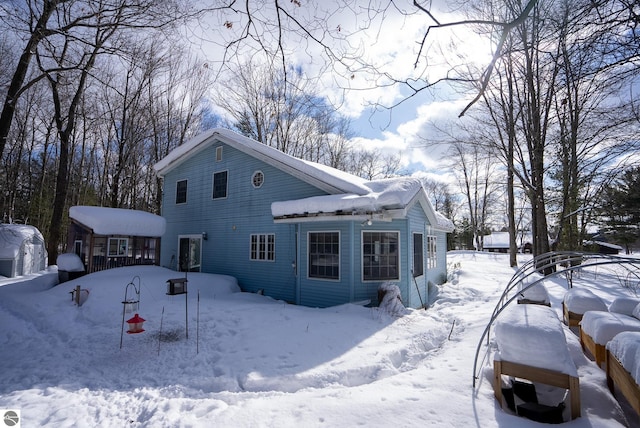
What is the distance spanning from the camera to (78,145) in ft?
76.5

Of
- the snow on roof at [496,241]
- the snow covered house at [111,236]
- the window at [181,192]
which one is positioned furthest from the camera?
the snow on roof at [496,241]

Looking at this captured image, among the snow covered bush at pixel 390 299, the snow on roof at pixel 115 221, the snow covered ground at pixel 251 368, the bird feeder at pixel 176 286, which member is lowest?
the snow covered ground at pixel 251 368

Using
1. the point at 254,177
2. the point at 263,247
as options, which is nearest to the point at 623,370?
the point at 263,247

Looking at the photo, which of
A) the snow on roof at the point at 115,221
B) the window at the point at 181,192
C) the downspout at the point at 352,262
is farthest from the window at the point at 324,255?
the snow on roof at the point at 115,221

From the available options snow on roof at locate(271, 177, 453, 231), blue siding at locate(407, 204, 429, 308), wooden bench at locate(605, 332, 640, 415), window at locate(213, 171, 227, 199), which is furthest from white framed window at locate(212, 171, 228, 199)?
wooden bench at locate(605, 332, 640, 415)

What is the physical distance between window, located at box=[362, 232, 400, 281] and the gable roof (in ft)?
3.68

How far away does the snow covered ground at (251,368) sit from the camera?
3.33 m

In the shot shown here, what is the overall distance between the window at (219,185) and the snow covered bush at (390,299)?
7188mm

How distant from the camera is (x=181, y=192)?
13984 millimetres

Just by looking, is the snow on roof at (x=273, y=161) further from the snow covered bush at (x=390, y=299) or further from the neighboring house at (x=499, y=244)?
the neighboring house at (x=499, y=244)

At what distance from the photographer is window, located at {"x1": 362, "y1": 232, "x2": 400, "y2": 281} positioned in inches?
336

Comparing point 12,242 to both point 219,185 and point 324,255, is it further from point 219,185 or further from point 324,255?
point 324,255

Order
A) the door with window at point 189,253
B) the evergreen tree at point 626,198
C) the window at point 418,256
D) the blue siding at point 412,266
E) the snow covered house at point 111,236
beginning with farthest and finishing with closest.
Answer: the door with window at point 189,253 → the snow covered house at point 111,236 → the window at point 418,256 → the blue siding at point 412,266 → the evergreen tree at point 626,198

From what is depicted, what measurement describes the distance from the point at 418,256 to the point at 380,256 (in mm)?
2162
